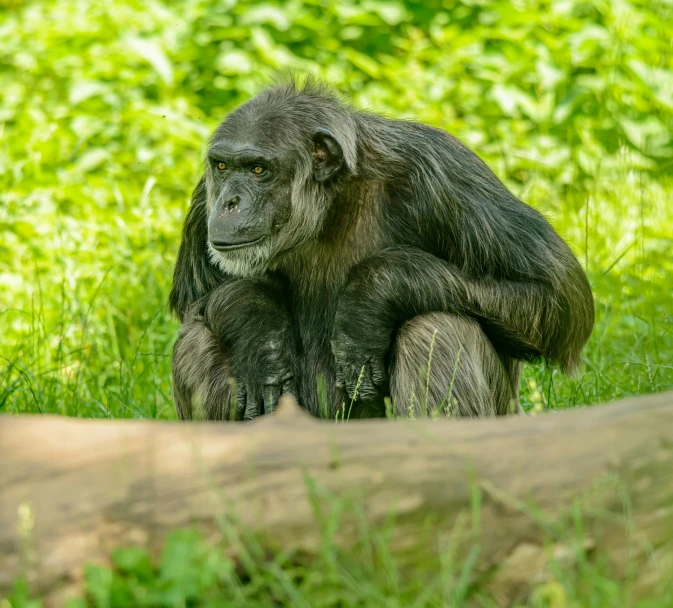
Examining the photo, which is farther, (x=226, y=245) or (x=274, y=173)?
(x=274, y=173)

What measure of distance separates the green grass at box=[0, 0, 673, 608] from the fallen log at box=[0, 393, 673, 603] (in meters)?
2.83

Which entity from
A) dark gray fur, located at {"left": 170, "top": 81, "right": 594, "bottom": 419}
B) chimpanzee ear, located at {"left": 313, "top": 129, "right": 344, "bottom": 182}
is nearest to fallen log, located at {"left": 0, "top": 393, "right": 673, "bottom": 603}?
dark gray fur, located at {"left": 170, "top": 81, "right": 594, "bottom": 419}

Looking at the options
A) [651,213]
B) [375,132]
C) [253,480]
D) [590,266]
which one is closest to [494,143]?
[651,213]

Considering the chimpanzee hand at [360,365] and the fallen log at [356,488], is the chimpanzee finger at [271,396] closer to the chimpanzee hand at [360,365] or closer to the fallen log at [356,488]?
the chimpanzee hand at [360,365]

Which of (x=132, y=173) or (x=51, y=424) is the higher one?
(x=51, y=424)

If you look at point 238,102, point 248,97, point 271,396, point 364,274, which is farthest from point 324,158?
point 238,102

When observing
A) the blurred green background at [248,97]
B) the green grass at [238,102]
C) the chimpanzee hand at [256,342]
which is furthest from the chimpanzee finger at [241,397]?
the blurred green background at [248,97]

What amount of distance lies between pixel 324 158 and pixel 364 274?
0.59m

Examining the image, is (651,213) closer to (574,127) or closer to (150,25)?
(574,127)

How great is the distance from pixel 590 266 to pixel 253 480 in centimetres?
484

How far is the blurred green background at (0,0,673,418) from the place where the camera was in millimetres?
6613

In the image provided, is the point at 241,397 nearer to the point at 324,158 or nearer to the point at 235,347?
the point at 235,347

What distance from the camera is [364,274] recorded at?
177 inches

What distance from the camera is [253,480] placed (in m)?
2.54
